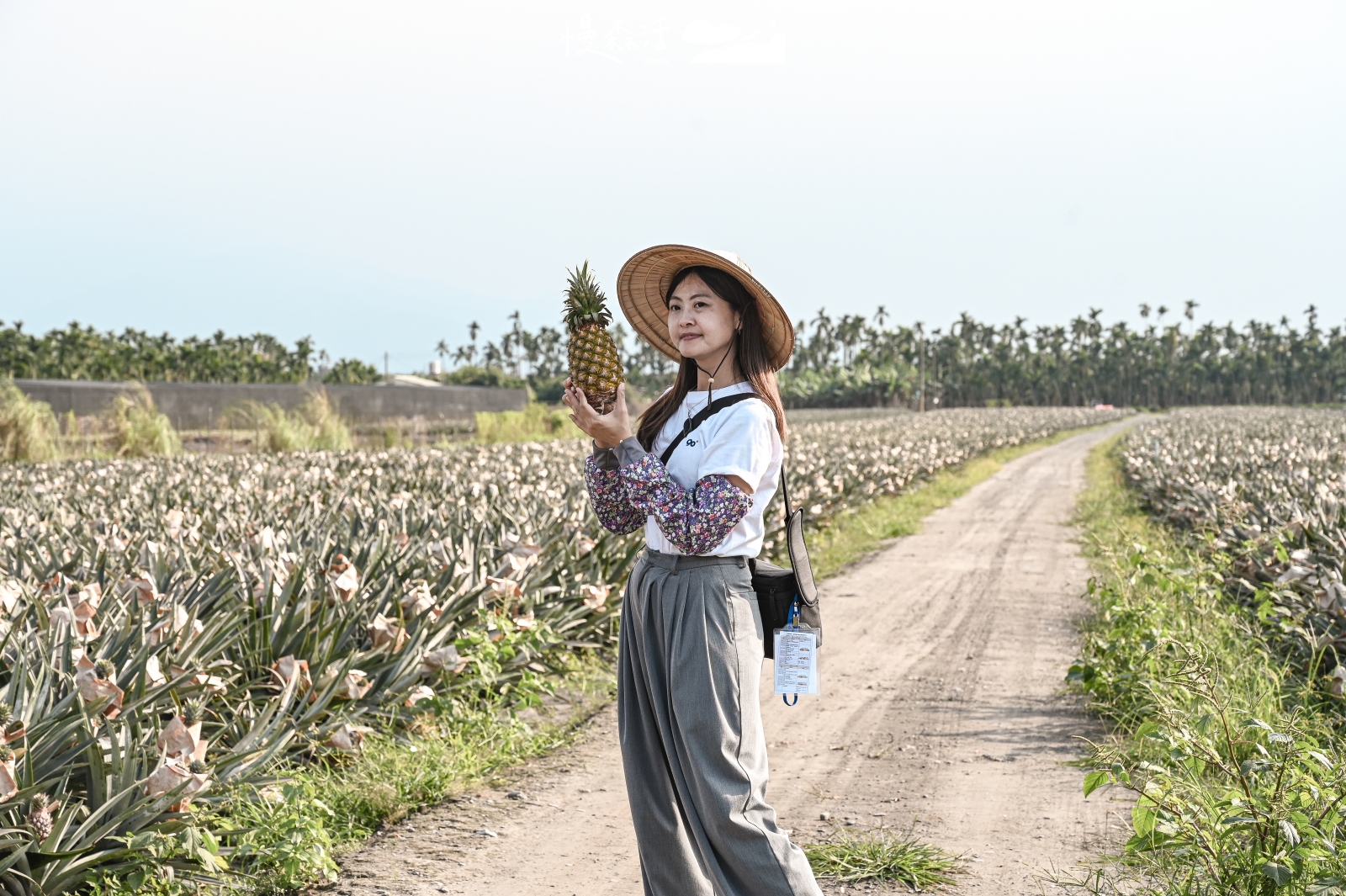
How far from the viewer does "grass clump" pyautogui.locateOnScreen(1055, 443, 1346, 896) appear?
2703 millimetres

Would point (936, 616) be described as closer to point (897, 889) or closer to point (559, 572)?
point (559, 572)

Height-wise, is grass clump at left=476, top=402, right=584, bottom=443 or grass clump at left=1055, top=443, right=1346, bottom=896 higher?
grass clump at left=476, top=402, right=584, bottom=443

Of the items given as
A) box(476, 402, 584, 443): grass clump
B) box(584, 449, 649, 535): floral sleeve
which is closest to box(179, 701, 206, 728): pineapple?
box(584, 449, 649, 535): floral sleeve

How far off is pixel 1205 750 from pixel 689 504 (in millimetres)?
1751

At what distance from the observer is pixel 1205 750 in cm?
297

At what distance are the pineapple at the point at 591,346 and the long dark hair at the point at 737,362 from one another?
0.20 metres

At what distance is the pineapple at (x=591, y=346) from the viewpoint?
2.49m

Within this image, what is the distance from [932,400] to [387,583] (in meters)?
103

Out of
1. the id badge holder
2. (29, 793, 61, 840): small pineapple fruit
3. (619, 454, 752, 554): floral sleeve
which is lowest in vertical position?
(29, 793, 61, 840): small pineapple fruit

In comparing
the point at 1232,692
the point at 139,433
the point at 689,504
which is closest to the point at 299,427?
the point at 139,433

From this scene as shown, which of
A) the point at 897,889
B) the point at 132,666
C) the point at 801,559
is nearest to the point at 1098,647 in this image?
the point at 897,889

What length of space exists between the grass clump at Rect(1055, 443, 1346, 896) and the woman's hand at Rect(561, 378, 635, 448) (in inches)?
67.0

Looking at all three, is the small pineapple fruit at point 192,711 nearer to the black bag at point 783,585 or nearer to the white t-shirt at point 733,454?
the white t-shirt at point 733,454

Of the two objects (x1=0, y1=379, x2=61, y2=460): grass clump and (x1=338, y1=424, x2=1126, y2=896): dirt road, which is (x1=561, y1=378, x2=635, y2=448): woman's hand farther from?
(x1=0, y1=379, x2=61, y2=460): grass clump
